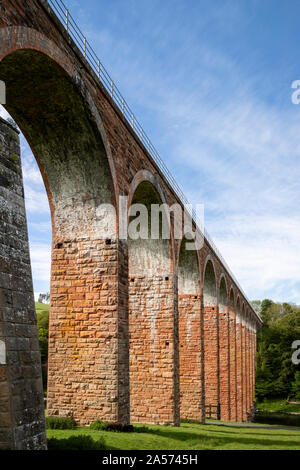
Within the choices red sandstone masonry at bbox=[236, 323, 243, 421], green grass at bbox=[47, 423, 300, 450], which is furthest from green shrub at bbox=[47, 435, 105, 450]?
red sandstone masonry at bbox=[236, 323, 243, 421]

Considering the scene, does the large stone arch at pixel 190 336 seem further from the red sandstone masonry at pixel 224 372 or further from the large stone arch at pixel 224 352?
the red sandstone masonry at pixel 224 372

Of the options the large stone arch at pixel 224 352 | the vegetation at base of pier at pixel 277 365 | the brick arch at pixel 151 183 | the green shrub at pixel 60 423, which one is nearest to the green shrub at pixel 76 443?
the green shrub at pixel 60 423

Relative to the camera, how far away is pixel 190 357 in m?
17.4

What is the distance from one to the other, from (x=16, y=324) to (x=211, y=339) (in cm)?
1770

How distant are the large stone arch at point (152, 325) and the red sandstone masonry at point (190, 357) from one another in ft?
12.6

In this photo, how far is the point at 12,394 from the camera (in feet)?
14.9

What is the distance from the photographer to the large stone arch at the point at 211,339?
2103 centimetres

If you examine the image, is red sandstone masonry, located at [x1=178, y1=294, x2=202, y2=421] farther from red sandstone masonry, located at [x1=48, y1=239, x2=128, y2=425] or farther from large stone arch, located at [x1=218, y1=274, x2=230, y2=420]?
red sandstone masonry, located at [x1=48, y1=239, x2=128, y2=425]

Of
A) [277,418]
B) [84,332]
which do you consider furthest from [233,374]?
[84,332]

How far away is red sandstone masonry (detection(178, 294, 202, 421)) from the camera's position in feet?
55.0

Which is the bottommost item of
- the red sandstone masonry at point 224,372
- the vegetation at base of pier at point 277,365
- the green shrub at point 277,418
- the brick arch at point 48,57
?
the green shrub at point 277,418

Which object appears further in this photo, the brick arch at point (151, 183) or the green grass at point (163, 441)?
the brick arch at point (151, 183)
